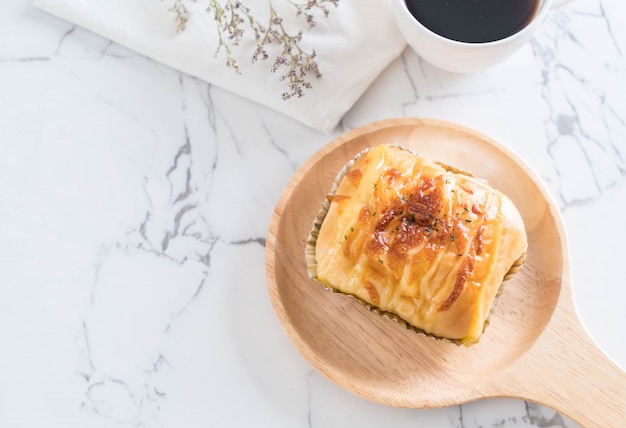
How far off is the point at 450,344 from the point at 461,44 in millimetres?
1026

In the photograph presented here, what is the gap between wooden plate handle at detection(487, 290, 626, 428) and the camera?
2.35m

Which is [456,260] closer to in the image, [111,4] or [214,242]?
[214,242]

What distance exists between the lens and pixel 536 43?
281 centimetres

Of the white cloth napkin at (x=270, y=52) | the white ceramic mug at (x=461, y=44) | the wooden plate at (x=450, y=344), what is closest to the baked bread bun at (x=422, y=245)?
the wooden plate at (x=450, y=344)

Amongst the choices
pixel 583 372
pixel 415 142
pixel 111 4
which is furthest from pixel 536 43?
pixel 111 4

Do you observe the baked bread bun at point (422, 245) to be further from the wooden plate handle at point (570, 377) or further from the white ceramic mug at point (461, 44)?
the white ceramic mug at point (461, 44)

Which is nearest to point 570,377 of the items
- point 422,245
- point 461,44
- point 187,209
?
point 422,245

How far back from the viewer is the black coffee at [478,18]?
239cm

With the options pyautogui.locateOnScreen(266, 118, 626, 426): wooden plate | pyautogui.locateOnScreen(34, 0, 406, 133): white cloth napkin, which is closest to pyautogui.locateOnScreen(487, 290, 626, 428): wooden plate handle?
pyautogui.locateOnScreen(266, 118, 626, 426): wooden plate

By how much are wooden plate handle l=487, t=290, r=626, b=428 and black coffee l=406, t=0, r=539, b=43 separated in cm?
94

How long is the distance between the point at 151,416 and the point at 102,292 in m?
0.51

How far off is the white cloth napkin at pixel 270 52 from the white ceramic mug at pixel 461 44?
0.27m

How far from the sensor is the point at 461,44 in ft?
7.67

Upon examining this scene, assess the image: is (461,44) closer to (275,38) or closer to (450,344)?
(275,38)
